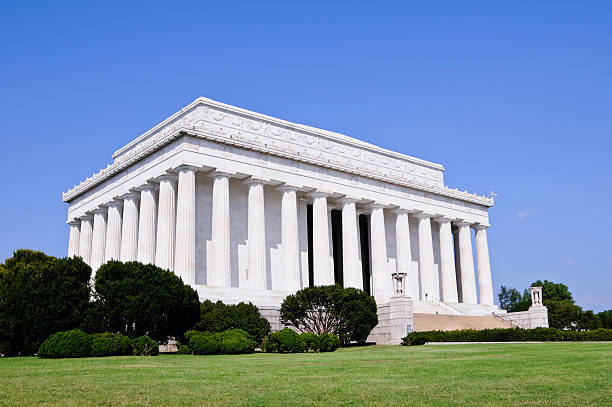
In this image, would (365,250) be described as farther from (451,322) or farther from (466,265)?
(451,322)

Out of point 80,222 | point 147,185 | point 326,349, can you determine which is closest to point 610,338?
point 326,349

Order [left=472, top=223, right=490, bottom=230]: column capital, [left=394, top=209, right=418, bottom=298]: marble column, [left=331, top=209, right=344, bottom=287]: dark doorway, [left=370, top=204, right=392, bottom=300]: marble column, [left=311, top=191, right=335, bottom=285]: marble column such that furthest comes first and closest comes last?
[left=472, top=223, right=490, bottom=230]: column capital, [left=331, top=209, right=344, bottom=287]: dark doorway, [left=394, top=209, right=418, bottom=298]: marble column, [left=370, top=204, right=392, bottom=300]: marble column, [left=311, top=191, right=335, bottom=285]: marble column

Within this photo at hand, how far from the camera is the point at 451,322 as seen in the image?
57.9 metres

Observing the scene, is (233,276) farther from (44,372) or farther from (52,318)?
(44,372)

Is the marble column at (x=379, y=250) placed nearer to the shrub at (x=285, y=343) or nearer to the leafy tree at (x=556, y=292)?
the shrub at (x=285, y=343)

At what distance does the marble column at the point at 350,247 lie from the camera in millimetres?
62688

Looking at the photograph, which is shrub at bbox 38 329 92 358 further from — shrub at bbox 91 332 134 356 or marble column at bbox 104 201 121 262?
marble column at bbox 104 201 121 262

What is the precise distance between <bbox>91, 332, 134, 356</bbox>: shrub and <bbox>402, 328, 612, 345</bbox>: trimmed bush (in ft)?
63.5

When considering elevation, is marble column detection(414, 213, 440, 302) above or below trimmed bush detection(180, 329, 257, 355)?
above

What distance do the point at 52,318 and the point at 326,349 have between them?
14944 mm

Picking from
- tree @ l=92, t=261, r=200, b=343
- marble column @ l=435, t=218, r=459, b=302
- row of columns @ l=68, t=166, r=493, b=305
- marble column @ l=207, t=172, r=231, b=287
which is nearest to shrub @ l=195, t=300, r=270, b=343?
tree @ l=92, t=261, r=200, b=343

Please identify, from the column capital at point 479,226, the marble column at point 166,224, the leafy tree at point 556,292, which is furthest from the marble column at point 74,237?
the leafy tree at point 556,292

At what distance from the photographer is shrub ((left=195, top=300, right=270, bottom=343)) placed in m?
39.1

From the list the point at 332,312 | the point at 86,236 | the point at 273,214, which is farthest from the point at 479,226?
the point at 86,236
